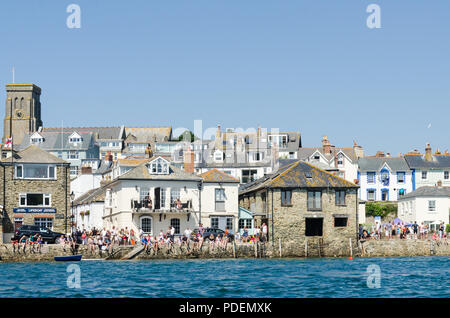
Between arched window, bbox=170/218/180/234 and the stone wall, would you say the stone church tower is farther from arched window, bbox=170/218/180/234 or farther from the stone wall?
arched window, bbox=170/218/180/234

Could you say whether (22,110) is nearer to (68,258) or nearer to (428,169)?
(428,169)

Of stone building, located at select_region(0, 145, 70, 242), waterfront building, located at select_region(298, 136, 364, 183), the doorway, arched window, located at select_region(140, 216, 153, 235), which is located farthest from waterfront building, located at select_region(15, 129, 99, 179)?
the doorway

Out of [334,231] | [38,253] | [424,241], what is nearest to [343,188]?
[334,231]

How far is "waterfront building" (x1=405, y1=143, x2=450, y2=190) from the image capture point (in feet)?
343

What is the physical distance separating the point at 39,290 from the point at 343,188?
38000 millimetres

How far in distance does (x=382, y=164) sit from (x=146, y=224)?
49480 mm

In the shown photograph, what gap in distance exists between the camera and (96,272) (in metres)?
44.8

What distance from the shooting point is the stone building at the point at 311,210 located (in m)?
63.5

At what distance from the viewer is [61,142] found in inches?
5837

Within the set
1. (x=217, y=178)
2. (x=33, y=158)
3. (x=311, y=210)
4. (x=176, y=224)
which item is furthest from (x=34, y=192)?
(x=311, y=210)

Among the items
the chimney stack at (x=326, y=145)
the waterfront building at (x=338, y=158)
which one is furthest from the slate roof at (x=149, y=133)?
the chimney stack at (x=326, y=145)

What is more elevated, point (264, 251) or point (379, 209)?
point (379, 209)
